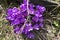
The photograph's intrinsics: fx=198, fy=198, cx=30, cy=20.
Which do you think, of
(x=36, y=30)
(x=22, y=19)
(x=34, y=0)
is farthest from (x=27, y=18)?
(x=34, y=0)

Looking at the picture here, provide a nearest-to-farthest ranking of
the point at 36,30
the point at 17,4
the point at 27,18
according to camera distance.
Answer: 1. the point at 27,18
2. the point at 36,30
3. the point at 17,4

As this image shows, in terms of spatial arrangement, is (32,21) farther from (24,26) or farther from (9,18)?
(9,18)

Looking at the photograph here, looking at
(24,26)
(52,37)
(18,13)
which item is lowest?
(52,37)

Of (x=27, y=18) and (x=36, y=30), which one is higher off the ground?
(x=27, y=18)

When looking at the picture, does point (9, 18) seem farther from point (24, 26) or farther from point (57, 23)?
point (57, 23)

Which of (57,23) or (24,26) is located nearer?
(24,26)

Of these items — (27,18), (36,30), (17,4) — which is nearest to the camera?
(27,18)
